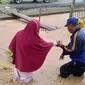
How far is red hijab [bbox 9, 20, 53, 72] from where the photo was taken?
4.84m

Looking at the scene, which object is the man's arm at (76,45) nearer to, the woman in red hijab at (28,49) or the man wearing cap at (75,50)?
the man wearing cap at (75,50)

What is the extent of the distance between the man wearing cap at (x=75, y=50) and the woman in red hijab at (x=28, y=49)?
456mm

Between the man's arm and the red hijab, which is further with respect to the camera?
Answer: the man's arm

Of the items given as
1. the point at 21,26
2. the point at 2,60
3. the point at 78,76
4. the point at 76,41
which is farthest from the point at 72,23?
the point at 21,26

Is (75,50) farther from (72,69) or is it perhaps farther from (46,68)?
(46,68)

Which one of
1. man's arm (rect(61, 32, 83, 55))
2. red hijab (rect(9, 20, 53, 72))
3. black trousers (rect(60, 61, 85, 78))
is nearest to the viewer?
red hijab (rect(9, 20, 53, 72))

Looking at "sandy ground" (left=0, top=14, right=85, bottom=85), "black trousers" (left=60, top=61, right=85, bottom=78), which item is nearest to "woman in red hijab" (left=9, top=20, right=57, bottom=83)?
"sandy ground" (left=0, top=14, right=85, bottom=85)

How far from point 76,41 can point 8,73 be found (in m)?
1.72

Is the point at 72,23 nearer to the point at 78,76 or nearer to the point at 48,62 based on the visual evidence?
the point at 78,76

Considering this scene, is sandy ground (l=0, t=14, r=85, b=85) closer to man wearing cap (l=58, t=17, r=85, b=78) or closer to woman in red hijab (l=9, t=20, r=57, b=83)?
man wearing cap (l=58, t=17, r=85, b=78)

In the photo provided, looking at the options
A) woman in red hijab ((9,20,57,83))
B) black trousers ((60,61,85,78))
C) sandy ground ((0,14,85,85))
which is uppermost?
woman in red hijab ((9,20,57,83))

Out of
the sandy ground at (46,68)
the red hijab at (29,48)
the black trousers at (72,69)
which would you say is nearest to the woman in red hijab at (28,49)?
the red hijab at (29,48)

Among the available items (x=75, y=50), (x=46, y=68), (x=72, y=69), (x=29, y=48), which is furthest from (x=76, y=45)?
(x=46, y=68)

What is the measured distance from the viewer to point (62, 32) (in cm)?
995
